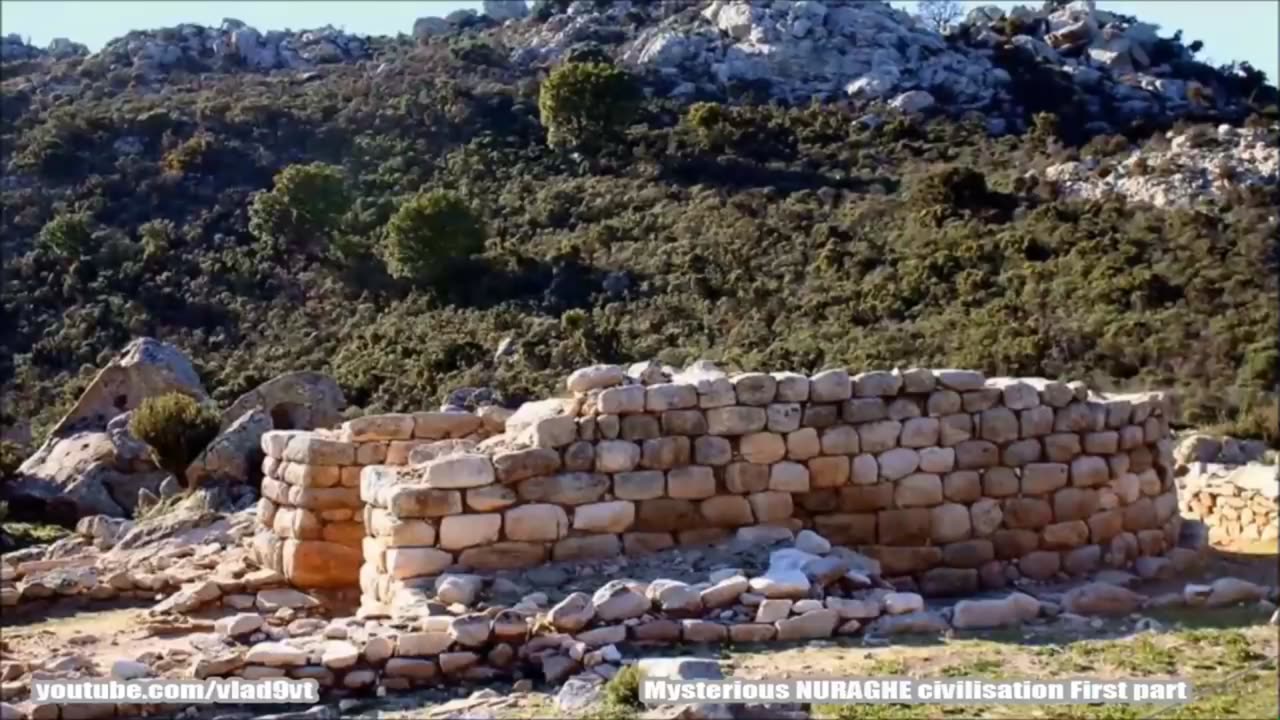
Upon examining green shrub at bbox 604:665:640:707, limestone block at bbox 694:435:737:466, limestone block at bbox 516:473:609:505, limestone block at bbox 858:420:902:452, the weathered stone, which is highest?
limestone block at bbox 858:420:902:452

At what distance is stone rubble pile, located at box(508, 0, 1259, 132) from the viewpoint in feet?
146

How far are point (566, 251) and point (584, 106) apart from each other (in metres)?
9.65

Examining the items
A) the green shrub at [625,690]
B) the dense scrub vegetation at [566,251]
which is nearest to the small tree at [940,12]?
the dense scrub vegetation at [566,251]

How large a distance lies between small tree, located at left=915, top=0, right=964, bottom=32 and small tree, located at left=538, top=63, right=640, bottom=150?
1872 centimetres

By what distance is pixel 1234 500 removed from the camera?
12508 millimetres

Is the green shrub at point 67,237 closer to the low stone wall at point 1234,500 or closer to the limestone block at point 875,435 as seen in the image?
the low stone wall at point 1234,500

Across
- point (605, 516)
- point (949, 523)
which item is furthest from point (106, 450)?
point (949, 523)

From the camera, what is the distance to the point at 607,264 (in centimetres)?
3136

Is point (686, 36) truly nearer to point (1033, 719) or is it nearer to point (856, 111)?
point (856, 111)

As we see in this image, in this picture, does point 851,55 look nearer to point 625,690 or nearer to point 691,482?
point 691,482

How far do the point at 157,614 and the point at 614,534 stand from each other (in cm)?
359

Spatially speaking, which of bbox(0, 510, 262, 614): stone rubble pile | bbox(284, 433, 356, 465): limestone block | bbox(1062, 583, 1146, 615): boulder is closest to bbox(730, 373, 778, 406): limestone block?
bbox(1062, 583, 1146, 615): boulder

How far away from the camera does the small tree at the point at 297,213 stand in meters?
33.5

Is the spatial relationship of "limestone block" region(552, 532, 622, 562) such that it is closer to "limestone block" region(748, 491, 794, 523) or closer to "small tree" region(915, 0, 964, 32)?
"limestone block" region(748, 491, 794, 523)
